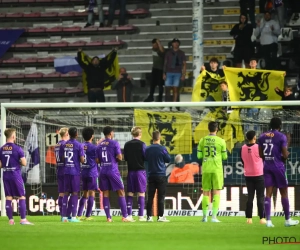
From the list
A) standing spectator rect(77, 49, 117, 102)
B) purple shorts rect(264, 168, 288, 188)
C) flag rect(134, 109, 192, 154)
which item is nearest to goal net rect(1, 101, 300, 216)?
flag rect(134, 109, 192, 154)

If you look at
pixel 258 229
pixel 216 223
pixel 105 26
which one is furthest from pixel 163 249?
pixel 105 26

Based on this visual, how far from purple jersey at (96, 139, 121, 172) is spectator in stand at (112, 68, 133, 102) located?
9334 mm

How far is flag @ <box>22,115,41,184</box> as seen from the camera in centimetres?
2475

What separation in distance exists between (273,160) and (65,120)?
25.2ft

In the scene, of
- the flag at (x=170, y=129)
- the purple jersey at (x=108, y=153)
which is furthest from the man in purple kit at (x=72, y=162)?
the flag at (x=170, y=129)

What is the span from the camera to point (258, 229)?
18.5m

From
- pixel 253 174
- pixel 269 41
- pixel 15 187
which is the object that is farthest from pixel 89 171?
pixel 269 41

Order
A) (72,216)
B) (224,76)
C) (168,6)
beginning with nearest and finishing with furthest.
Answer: (72,216) → (224,76) → (168,6)

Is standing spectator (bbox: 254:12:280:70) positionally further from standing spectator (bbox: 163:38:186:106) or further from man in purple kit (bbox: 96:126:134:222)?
man in purple kit (bbox: 96:126:134:222)

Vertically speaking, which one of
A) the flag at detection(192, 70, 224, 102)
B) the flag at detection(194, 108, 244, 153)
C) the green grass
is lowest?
the green grass

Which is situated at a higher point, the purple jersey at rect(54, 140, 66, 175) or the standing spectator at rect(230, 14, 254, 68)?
the standing spectator at rect(230, 14, 254, 68)

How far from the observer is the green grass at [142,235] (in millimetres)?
15180

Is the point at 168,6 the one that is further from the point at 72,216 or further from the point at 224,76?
the point at 72,216

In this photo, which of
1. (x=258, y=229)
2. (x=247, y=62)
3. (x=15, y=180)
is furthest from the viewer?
(x=247, y=62)
